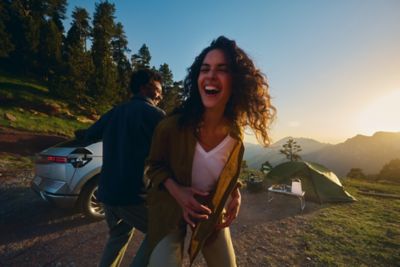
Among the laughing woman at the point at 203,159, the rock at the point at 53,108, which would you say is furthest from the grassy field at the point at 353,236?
the rock at the point at 53,108

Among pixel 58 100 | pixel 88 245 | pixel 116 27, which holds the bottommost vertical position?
pixel 88 245

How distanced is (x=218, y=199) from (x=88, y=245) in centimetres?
351

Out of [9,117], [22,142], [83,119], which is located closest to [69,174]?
[22,142]

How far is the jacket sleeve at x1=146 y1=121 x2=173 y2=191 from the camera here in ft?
5.01

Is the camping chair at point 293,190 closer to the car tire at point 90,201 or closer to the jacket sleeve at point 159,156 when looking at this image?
the car tire at point 90,201

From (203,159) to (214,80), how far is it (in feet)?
1.87

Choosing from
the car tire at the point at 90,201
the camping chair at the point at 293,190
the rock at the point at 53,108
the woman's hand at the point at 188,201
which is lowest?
the camping chair at the point at 293,190

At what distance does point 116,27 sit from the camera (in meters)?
40.3

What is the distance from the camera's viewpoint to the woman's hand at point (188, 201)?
56.5 inches

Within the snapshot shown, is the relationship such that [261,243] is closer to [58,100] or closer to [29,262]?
[29,262]

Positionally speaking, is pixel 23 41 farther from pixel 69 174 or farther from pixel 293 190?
pixel 293 190

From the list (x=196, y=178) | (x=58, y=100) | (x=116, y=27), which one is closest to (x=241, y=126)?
(x=196, y=178)

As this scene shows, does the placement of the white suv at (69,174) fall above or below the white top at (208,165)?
below

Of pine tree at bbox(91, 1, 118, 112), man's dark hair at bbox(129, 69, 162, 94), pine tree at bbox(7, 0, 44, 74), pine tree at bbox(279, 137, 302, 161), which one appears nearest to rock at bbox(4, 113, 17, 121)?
pine tree at bbox(91, 1, 118, 112)
